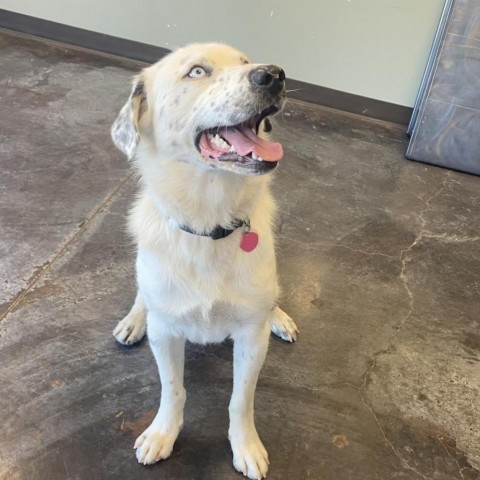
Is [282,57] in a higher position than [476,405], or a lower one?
higher

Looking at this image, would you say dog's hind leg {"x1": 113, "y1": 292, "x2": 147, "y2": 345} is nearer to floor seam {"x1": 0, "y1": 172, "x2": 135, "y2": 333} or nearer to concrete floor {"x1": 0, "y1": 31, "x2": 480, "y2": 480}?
concrete floor {"x1": 0, "y1": 31, "x2": 480, "y2": 480}

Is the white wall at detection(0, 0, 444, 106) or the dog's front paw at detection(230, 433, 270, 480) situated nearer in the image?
the dog's front paw at detection(230, 433, 270, 480)

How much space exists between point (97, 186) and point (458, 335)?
1.89m

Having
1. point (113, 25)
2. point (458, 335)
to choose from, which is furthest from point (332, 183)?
point (113, 25)

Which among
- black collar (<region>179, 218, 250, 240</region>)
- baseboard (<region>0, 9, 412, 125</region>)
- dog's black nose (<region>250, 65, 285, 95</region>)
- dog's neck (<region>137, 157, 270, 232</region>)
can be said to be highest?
dog's black nose (<region>250, 65, 285, 95</region>)

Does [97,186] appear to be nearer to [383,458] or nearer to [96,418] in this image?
[96,418]

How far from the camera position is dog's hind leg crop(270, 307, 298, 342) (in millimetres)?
2121

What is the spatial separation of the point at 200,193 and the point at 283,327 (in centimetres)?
86

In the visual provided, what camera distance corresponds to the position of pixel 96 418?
5.98 ft

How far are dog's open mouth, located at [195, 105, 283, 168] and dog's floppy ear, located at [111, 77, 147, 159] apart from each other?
0.18 metres

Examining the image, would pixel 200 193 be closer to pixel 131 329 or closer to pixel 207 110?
pixel 207 110

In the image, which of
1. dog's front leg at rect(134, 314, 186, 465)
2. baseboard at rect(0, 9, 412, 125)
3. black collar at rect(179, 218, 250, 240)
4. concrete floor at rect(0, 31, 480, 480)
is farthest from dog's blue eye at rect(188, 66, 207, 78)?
baseboard at rect(0, 9, 412, 125)

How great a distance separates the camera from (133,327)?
2.07m

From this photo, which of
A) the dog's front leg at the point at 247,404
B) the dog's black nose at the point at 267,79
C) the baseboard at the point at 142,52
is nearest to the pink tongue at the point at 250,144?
the dog's black nose at the point at 267,79
